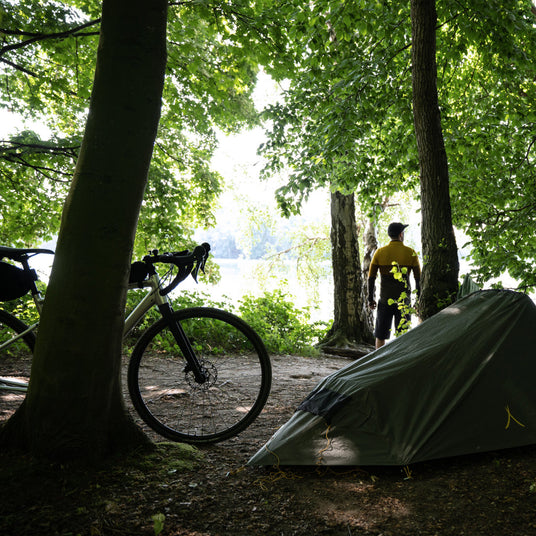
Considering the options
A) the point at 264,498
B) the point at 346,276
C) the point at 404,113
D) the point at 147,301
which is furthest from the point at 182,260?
the point at 346,276

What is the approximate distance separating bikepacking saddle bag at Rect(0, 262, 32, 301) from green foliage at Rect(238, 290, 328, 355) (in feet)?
16.1

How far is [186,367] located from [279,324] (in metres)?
5.63

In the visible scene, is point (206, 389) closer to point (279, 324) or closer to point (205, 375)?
point (205, 375)

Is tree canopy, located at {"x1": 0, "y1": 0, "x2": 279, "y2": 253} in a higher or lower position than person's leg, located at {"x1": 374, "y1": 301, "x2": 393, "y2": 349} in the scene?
higher

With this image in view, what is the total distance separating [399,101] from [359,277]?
3.45 metres

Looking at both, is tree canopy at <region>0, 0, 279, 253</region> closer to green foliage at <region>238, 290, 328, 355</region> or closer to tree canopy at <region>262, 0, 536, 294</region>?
tree canopy at <region>262, 0, 536, 294</region>

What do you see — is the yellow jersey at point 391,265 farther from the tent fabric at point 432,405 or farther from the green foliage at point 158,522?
the green foliage at point 158,522

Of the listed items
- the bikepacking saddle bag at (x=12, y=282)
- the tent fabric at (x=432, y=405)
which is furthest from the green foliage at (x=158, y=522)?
the bikepacking saddle bag at (x=12, y=282)

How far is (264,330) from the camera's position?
25.0 ft

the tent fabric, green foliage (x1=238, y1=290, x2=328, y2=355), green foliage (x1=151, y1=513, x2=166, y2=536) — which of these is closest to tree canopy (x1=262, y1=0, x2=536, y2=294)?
the tent fabric

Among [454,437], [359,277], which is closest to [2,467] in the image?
[454,437]

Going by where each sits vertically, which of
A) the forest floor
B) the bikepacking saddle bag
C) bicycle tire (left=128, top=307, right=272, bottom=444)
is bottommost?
the forest floor

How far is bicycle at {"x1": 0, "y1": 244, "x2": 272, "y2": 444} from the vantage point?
2.56 meters

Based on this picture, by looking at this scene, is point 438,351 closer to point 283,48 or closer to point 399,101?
point 283,48
